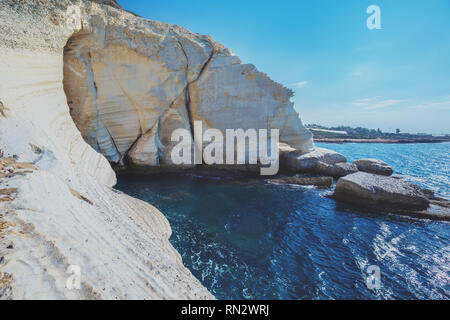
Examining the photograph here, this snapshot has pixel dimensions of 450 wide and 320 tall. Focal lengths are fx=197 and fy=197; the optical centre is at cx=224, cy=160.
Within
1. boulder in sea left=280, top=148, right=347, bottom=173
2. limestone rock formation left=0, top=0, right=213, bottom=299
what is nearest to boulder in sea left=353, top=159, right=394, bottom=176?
boulder in sea left=280, top=148, right=347, bottom=173

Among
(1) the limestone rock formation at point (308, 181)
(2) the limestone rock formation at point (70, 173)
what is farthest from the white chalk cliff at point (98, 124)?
(1) the limestone rock formation at point (308, 181)

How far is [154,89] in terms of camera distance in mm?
13867

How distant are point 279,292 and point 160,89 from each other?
44.9ft

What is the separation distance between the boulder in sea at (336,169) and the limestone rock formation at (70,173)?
49.5 feet

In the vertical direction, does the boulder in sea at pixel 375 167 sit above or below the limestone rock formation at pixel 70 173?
below

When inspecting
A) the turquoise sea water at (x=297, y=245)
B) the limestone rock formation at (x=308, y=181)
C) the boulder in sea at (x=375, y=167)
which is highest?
the boulder in sea at (x=375, y=167)

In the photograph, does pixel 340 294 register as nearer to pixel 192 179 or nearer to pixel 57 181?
pixel 57 181

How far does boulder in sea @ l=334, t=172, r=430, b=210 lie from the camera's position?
10711mm

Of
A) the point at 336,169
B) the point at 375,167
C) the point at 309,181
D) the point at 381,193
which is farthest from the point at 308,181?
the point at 375,167

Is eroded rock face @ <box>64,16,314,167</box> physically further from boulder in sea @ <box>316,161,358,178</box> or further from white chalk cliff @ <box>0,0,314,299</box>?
boulder in sea @ <box>316,161,358,178</box>

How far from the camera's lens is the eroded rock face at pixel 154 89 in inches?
471

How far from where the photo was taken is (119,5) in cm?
1507

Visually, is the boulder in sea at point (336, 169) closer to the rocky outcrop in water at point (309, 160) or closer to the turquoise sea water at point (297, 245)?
the rocky outcrop in water at point (309, 160)

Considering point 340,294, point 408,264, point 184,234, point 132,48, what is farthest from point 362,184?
point 132,48
